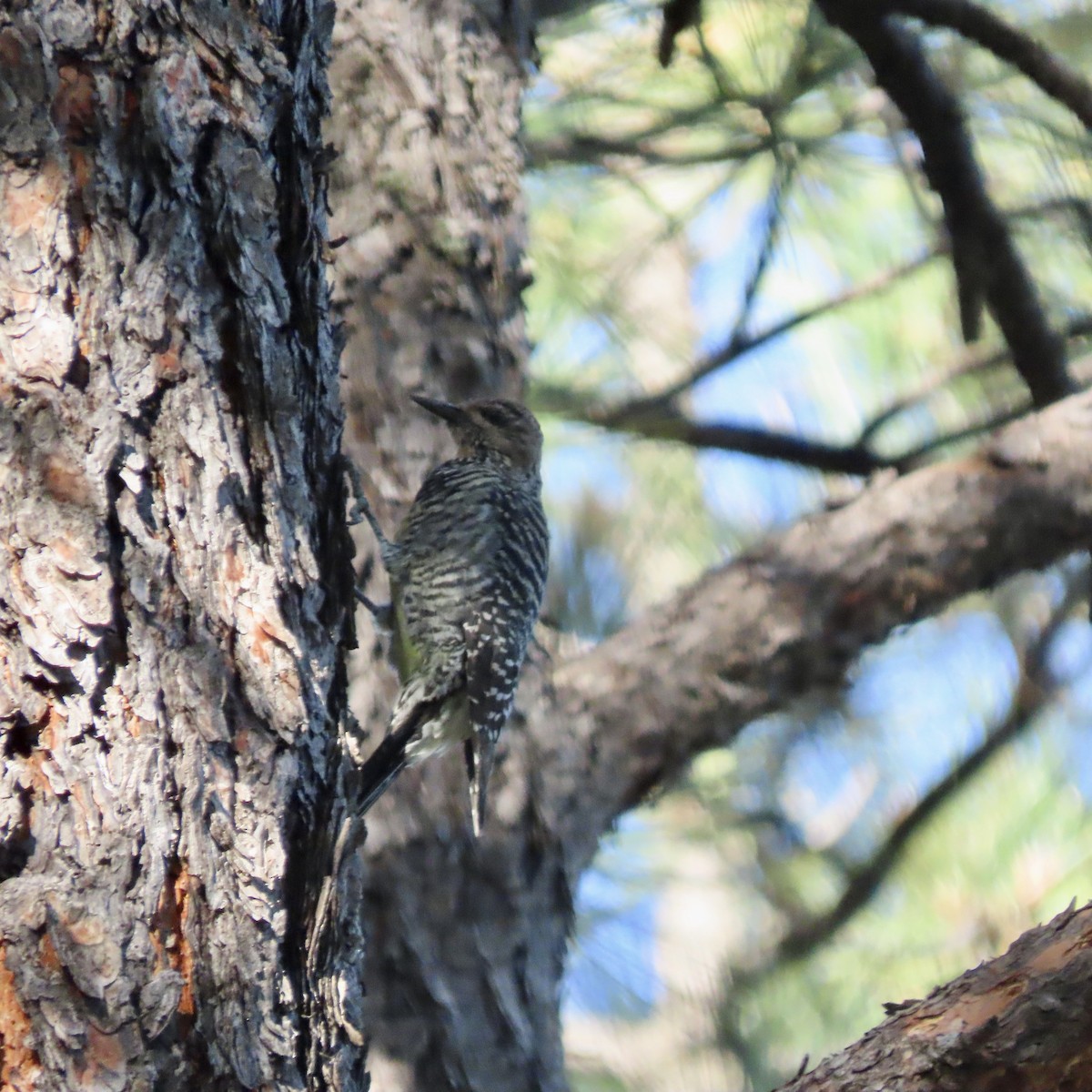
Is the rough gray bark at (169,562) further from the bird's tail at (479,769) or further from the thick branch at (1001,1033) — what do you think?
the bird's tail at (479,769)

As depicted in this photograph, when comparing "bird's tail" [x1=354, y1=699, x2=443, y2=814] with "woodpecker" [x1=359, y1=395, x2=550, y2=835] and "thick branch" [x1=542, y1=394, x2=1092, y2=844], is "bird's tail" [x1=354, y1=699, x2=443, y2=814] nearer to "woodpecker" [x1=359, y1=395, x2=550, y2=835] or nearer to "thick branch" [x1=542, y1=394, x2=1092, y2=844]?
"woodpecker" [x1=359, y1=395, x2=550, y2=835]

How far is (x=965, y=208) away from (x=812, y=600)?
1.15 metres

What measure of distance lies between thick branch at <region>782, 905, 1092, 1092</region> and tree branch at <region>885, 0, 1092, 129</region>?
8.43 feet

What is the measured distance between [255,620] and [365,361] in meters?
1.65

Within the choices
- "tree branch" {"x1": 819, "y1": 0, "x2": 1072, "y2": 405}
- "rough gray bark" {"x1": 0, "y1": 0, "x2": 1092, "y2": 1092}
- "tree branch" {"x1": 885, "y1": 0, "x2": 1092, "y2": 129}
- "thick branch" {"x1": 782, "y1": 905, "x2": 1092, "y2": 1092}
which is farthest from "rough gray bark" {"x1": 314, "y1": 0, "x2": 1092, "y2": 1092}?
"thick branch" {"x1": 782, "y1": 905, "x2": 1092, "y2": 1092}

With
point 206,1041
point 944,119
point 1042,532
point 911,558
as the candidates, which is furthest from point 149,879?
point 944,119

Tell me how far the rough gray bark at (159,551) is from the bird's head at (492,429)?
1494 mm

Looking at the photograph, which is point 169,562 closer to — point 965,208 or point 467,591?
point 467,591

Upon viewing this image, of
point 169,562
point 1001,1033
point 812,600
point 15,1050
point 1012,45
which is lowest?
point 1001,1033

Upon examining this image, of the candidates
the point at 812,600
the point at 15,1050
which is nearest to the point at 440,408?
the point at 812,600

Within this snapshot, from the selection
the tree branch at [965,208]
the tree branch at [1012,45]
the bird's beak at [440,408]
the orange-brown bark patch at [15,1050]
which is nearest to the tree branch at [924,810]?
the tree branch at [965,208]

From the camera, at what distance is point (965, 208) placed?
3.57 m

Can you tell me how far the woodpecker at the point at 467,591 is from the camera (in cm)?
314

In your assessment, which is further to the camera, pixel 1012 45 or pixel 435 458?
pixel 1012 45
